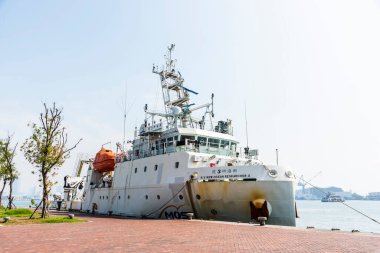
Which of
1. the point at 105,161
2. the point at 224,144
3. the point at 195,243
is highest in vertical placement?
the point at 224,144

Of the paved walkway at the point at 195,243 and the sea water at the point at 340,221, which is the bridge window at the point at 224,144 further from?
the sea water at the point at 340,221

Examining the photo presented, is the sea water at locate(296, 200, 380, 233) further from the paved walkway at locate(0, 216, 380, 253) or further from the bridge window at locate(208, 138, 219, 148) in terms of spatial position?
the paved walkway at locate(0, 216, 380, 253)

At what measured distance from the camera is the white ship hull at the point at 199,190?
18.8 metres

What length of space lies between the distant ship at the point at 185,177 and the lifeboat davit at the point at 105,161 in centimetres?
12

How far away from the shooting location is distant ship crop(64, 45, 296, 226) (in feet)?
61.9

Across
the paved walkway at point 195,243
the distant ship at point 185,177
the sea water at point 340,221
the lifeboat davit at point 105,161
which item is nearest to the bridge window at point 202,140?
the distant ship at point 185,177

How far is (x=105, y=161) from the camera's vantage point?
36281 mm

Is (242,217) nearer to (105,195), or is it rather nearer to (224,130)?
(224,130)

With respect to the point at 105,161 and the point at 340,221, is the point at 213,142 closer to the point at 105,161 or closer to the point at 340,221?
the point at 105,161

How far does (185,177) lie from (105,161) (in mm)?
17256

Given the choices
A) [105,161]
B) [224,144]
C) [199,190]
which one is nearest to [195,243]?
[199,190]

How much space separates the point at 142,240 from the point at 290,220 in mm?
10776

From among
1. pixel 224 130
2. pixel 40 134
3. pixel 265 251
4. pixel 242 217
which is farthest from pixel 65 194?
pixel 265 251

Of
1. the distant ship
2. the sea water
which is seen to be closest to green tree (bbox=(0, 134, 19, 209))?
the distant ship
